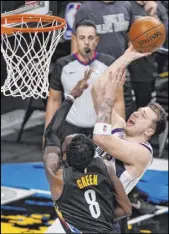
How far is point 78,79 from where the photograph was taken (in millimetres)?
6602

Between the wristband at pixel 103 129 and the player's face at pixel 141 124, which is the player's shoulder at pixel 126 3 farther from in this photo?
the wristband at pixel 103 129

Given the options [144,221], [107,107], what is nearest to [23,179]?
[144,221]

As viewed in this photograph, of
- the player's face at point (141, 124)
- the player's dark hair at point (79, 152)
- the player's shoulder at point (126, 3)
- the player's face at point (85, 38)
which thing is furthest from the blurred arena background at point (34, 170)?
the player's dark hair at point (79, 152)

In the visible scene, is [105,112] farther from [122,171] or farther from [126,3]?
[126,3]

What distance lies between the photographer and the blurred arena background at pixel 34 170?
23.3 ft

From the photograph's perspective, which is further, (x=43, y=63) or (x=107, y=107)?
(x=43, y=63)

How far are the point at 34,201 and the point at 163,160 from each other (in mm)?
2096

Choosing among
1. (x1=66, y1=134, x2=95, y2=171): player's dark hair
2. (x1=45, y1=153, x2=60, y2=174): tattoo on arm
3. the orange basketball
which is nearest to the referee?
the orange basketball

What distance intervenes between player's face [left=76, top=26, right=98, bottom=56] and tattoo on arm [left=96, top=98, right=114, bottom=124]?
1442 millimetres

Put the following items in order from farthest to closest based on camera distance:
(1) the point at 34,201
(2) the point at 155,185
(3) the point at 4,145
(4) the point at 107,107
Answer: (3) the point at 4,145 < (2) the point at 155,185 < (1) the point at 34,201 < (4) the point at 107,107

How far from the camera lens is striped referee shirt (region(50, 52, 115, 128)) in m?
6.57

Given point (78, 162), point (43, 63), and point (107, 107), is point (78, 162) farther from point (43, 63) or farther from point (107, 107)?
point (43, 63)

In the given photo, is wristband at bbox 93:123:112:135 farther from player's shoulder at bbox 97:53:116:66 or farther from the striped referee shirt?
player's shoulder at bbox 97:53:116:66

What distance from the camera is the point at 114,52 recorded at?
7305 mm
